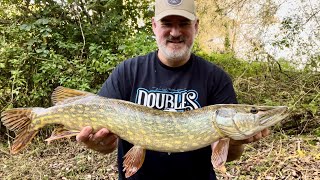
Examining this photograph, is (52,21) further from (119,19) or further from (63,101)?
(63,101)

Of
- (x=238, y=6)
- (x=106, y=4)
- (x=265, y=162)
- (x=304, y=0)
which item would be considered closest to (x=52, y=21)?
(x=106, y=4)

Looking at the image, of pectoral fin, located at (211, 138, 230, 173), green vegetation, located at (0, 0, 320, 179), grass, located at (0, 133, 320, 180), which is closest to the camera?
pectoral fin, located at (211, 138, 230, 173)

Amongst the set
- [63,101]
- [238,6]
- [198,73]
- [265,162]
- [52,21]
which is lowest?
[265,162]

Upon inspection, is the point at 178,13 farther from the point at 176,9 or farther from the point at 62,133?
the point at 62,133

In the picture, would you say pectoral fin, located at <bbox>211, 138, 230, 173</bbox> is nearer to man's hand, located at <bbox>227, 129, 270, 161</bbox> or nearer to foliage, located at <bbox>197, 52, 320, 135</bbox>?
→ man's hand, located at <bbox>227, 129, 270, 161</bbox>

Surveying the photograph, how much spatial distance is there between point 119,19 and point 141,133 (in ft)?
12.0

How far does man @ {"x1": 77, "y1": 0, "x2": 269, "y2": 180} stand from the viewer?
5.77 feet

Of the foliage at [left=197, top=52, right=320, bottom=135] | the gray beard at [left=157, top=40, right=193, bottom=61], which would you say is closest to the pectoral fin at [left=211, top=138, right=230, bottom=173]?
the gray beard at [left=157, top=40, right=193, bottom=61]

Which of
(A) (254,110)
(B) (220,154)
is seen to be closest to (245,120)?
(A) (254,110)

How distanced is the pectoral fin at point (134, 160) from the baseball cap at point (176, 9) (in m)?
0.64

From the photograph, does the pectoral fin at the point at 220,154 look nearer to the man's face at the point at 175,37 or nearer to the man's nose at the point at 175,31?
the man's face at the point at 175,37

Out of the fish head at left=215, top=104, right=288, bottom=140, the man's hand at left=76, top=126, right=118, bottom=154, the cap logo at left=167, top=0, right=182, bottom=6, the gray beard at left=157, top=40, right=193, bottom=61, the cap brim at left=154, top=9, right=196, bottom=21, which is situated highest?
the cap logo at left=167, top=0, right=182, bottom=6

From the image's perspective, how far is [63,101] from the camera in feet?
5.75

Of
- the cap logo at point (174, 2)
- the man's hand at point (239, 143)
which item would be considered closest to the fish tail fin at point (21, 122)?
the cap logo at point (174, 2)
